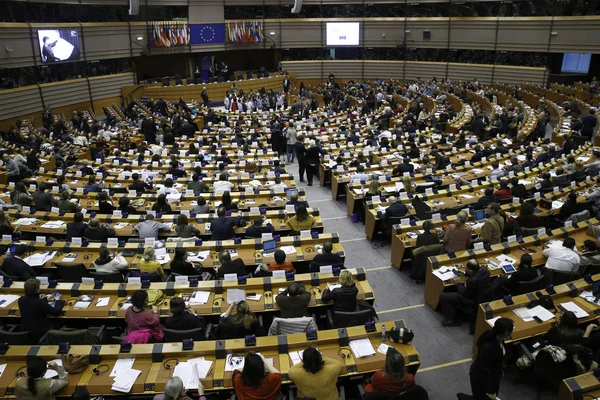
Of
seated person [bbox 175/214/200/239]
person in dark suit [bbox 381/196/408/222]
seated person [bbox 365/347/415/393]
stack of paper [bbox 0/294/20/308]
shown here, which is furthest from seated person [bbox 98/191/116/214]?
seated person [bbox 365/347/415/393]

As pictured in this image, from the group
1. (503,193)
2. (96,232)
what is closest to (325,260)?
(96,232)

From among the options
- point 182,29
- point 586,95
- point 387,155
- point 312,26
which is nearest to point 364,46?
point 312,26

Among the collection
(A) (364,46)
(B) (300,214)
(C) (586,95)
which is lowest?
(B) (300,214)

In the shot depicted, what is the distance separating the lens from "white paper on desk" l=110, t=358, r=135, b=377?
624cm

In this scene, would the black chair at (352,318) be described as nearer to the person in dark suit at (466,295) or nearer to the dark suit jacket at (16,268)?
the person in dark suit at (466,295)

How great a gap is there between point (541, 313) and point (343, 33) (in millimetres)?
33546

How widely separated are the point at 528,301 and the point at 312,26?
33859 mm

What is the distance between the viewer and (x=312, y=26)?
37594 millimetres

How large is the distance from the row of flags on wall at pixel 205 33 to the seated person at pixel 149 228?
25274mm

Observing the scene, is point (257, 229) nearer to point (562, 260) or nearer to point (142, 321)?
point (142, 321)

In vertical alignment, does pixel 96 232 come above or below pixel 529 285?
above

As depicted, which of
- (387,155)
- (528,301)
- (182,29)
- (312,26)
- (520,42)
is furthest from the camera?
(312,26)

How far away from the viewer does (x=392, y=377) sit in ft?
17.9

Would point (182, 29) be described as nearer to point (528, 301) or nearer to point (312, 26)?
point (312, 26)
